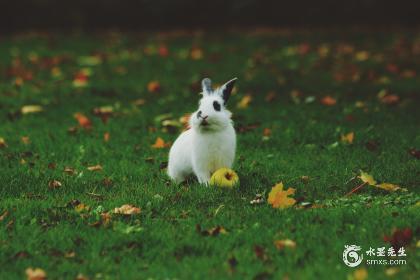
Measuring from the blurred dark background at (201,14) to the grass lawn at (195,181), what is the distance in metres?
4.07

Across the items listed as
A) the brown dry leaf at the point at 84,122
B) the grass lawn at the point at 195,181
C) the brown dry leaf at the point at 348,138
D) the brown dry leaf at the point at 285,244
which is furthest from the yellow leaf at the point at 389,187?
the brown dry leaf at the point at 84,122

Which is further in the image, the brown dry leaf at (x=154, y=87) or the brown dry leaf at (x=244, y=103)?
the brown dry leaf at (x=154, y=87)

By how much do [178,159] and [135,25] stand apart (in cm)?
1203

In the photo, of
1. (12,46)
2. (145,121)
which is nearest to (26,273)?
(145,121)

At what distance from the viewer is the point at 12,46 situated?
13922 mm

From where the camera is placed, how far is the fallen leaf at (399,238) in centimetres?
403

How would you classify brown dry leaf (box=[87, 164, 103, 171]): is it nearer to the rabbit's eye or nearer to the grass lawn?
the grass lawn

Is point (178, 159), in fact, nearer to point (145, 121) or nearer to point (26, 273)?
point (26, 273)

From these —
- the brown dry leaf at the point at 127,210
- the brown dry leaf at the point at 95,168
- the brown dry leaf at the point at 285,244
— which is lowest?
the brown dry leaf at the point at 285,244

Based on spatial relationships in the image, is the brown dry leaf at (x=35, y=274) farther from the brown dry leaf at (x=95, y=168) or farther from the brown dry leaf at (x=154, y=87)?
the brown dry leaf at (x=154, y=87)

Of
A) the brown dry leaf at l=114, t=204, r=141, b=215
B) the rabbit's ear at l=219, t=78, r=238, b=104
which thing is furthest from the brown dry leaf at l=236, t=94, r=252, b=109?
the brown dry leaf at l=114, t=204, r=141, b=215

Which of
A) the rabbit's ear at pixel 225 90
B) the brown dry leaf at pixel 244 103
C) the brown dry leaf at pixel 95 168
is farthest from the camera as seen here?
the brown dry leaf at pixel 244 103

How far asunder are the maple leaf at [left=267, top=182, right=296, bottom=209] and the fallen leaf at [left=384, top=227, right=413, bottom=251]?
2.86ft

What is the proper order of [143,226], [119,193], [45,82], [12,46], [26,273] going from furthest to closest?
[12,46], [45,82], [119,193], [143,226], [26,273]
